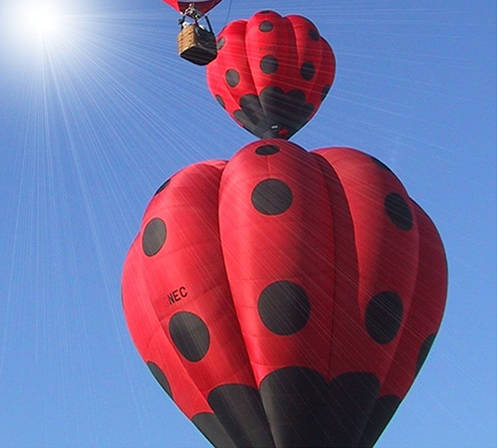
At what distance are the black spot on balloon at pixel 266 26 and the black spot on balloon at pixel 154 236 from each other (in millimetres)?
4977

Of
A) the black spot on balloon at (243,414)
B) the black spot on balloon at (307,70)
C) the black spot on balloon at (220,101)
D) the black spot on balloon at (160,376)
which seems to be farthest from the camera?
the black spot on balloon at (220,101)

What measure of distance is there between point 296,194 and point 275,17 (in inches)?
214

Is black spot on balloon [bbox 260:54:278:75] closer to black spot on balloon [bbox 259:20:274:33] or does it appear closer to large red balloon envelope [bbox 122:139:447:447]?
black spot on balloon [bbox 259:20:274:33]

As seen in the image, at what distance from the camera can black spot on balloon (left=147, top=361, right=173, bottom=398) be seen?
16094 millimetres

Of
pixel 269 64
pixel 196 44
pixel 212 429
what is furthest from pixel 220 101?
pixel 212 429

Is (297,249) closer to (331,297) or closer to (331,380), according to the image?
(331,297)

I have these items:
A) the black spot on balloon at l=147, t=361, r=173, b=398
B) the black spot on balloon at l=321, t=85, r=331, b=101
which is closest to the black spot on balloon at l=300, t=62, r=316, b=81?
the black spot on balloon at l=321, t=85, r=331, b=101

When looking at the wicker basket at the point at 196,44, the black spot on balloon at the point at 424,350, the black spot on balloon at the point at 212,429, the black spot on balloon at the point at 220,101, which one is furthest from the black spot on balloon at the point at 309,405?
the black spot on balloon at the point at 220,101

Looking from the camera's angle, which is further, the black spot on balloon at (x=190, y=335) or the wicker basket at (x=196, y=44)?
the wicker basket at (x=196, y=44)

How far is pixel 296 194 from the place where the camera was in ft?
50.3

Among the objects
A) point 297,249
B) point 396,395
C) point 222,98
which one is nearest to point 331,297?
point 297,249

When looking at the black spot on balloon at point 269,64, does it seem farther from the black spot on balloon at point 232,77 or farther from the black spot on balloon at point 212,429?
the black spot on balloon at point 212,429

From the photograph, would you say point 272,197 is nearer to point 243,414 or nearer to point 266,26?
point 243,414

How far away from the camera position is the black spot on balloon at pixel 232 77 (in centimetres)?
1939
